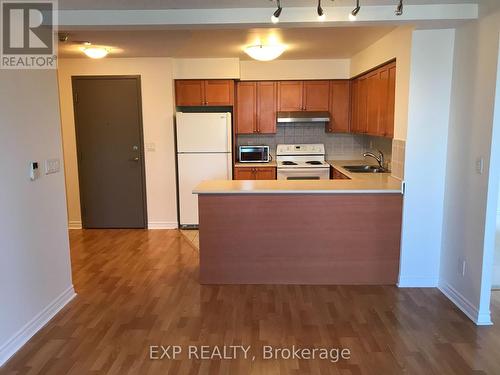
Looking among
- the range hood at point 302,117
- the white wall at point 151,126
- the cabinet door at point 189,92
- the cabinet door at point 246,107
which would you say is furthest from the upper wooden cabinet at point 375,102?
the white wall at point 151,126

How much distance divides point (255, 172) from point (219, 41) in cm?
188

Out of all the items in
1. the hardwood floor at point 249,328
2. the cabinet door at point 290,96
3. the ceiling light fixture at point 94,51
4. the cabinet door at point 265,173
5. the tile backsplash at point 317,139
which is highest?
the ceiling light fixture at point 94,51

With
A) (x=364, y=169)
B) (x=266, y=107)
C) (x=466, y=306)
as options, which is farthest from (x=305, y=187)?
(x=266, y=107)

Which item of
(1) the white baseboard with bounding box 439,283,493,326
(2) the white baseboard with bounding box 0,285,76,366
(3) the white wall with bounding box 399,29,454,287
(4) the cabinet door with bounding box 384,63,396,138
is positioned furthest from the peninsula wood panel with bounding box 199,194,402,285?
(2) the white baseboard with bounding box 0,285,76,366

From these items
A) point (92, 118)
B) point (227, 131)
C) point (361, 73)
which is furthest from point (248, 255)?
point (92, 118)

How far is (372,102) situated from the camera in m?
4.61

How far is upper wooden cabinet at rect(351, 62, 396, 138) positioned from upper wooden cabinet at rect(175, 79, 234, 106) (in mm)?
1724

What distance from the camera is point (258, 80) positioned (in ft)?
18.6

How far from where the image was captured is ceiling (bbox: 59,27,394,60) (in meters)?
3.80

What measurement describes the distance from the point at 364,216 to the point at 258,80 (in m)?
2.96

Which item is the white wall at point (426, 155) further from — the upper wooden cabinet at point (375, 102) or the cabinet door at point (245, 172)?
the cabinet door at point (245, 172)

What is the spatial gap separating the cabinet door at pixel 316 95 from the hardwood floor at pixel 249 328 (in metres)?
3.00

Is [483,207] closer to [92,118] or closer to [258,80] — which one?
[258,80]

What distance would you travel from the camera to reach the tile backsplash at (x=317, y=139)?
604 cm
